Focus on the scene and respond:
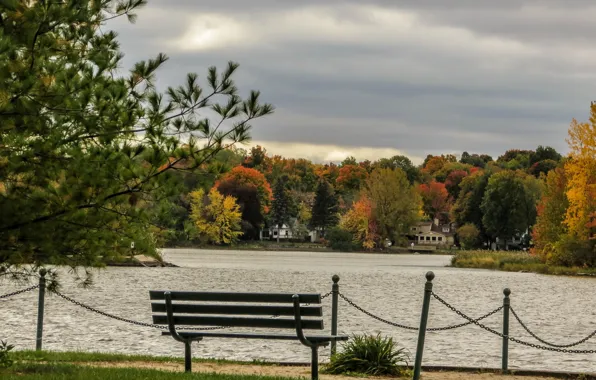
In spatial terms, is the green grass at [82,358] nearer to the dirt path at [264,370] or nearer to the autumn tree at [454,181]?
the dirt path at [264,370]

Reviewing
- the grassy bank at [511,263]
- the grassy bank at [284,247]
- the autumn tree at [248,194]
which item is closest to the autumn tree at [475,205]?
the grassy bank at [284,247]

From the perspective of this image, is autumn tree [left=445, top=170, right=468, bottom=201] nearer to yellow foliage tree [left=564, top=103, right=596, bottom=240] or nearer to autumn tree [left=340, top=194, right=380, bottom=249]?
autumn tree [left=340, top=194, right=380, bottom=249]

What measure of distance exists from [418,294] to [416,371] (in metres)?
36.6

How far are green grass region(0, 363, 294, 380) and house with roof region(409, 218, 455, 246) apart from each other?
169 metres

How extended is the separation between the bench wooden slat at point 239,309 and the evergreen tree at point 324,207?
13842 centimetres

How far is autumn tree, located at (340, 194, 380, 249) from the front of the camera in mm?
139000

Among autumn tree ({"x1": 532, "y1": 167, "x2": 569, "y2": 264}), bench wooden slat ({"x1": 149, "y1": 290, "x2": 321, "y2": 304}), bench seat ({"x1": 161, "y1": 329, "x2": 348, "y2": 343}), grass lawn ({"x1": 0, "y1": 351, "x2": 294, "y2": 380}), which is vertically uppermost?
autumn tree ({"x1": 532, "y1": 167, "x2": 569, "y2": 264})

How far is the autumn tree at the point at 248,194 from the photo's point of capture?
144375 millimetres

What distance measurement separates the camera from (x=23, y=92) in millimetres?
12000

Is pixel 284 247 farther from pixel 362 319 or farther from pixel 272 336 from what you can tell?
pixel 272 336

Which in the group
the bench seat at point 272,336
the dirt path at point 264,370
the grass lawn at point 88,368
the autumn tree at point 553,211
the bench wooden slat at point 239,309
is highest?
the autumn tree at point 553,211

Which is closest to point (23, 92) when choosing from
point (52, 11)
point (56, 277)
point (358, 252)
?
point (52, 11)

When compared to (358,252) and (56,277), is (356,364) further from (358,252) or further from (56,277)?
(358,252)

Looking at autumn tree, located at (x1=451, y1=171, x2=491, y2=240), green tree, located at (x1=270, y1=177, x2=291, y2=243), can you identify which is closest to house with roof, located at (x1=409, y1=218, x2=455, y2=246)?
green tree, located at (x1=270, y1=177, x2=291, y2=243)
